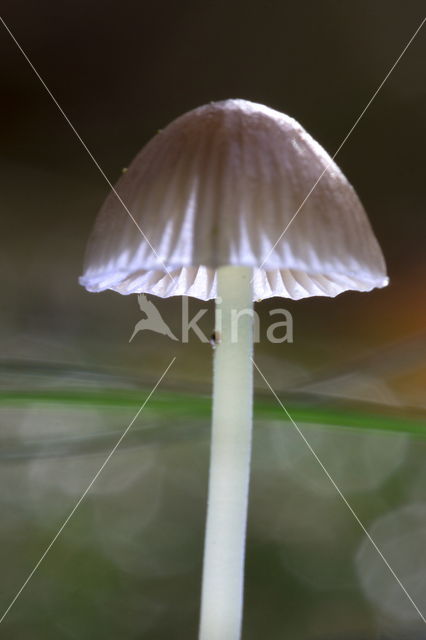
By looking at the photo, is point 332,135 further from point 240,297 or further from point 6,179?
point 240,297

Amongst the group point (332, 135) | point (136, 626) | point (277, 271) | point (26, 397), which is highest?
point (332, 135)

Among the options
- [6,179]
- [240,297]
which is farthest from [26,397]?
[6,179]
